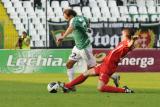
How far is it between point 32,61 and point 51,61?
0.74 m

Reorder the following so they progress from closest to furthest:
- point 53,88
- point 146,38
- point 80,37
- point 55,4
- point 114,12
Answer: point 53,88 → point 80,37 → point 146,38 → point 114,12 → point 55,4

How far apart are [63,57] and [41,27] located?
7550mm

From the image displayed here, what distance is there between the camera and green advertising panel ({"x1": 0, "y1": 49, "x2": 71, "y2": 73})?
2619cm

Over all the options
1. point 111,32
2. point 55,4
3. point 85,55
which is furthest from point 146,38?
point 85,55

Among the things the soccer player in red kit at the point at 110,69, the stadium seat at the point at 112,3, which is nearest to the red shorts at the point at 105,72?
the soccer player in red kit at the point at 110,69

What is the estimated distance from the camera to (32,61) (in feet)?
86.4

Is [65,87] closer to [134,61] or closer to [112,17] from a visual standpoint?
[134,61]

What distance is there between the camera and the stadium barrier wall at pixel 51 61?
26188 millimetres

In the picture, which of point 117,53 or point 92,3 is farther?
point 92,3

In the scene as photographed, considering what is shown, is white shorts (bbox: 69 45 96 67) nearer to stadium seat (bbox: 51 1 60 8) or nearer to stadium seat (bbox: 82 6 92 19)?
stadium seat (bbox: 82 6 92 19)

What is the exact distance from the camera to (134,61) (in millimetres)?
26609

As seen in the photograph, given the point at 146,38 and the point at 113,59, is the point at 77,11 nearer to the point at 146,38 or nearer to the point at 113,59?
the point at 146,38

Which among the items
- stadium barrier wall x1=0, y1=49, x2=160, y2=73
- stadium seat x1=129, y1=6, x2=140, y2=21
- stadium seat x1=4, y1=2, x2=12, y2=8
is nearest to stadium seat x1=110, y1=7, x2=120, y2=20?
stadium seat x1=129, y1=6, x2=140, y2=21

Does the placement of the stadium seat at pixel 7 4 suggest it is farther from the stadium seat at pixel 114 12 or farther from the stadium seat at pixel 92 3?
the stadium seat at pixel 114 12
